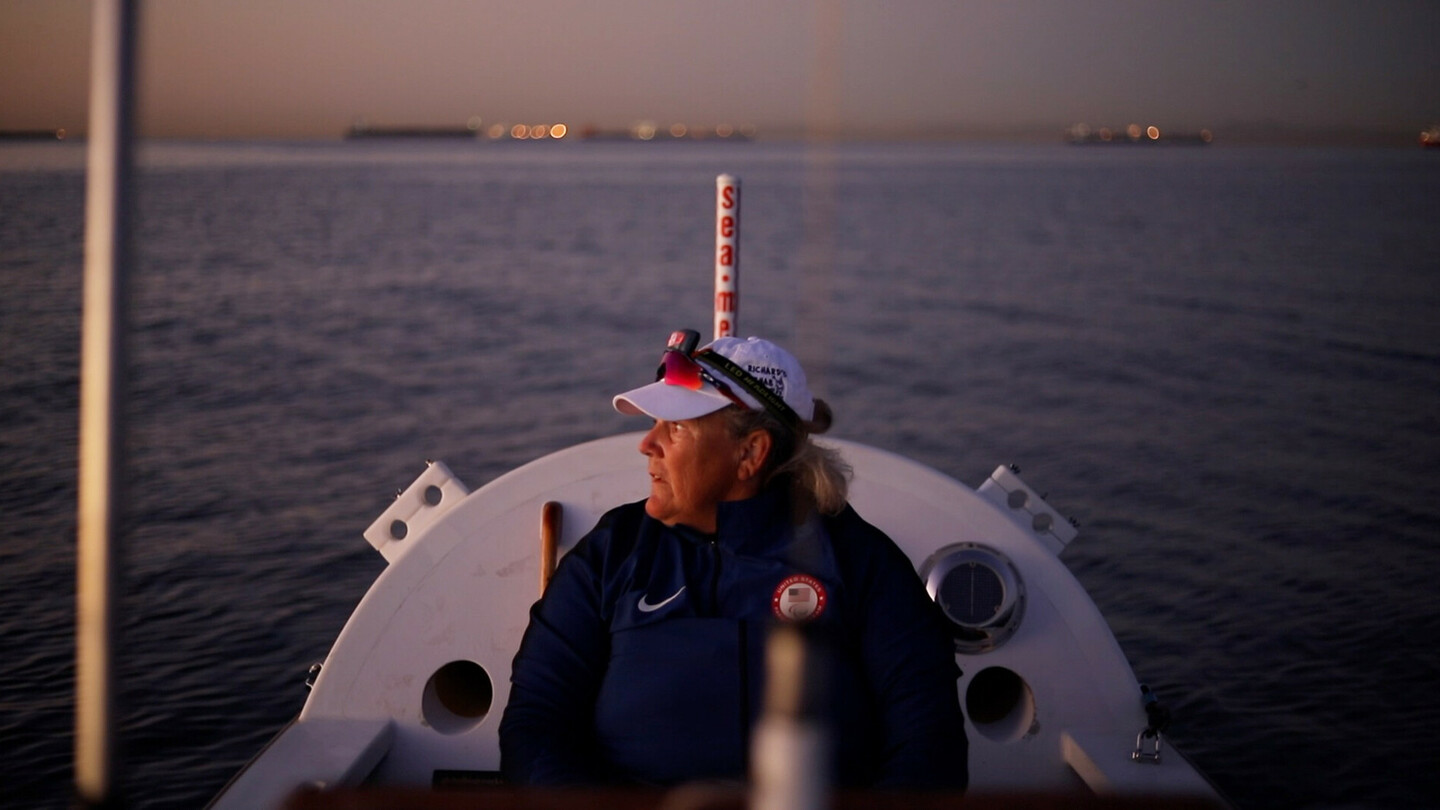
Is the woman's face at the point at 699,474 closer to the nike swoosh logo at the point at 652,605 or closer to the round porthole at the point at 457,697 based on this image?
the nike swoosh logo at the point at 652,605

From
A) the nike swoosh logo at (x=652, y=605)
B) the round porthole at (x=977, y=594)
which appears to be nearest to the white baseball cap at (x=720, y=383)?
the nike swoosh logo at (x=652, y=605)

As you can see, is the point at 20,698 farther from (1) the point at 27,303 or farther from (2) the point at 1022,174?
(2) the point at 1022,174

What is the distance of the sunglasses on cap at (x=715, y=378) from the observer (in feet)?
9.46

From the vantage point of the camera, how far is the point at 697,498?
113 inches

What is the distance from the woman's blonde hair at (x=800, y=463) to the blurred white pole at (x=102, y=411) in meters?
1.75

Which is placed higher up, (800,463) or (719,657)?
(800,463)

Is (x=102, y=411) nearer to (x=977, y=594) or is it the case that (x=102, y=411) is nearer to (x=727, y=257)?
(x=977, y=594)

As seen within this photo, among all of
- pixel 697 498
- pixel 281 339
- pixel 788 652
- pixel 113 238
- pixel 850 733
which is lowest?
pixel 281 339

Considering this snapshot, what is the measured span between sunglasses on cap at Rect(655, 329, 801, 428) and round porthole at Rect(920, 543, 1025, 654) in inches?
30.6

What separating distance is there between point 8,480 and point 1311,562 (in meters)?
7.98

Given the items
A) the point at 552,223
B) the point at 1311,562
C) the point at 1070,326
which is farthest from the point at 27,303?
the point at 552,223

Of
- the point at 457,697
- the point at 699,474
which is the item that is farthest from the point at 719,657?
the point at 457,697

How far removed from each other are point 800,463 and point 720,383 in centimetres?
22

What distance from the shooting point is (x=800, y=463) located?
2904 mm
